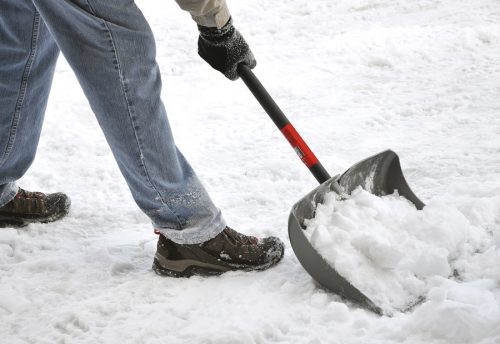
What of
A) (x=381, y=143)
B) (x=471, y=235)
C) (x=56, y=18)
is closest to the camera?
(x=56, y=18)

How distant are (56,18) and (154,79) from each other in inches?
14.2

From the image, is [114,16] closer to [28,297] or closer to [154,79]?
[154,79]

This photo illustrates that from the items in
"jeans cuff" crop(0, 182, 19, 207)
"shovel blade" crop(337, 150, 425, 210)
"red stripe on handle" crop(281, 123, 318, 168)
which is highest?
"red stripe on handle" crop(281, 123, 318, 168)

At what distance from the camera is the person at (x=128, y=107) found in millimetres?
1828

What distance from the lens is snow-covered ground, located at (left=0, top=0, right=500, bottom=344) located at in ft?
6.13

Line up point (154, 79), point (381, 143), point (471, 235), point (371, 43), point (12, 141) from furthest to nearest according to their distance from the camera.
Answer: point (371, 43) < point (381, 143) < point (12, 141) < point (471, 235) < point (154, 79)

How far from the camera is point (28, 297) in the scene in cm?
214

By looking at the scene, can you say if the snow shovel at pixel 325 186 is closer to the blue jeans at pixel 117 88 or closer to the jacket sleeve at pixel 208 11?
the jacket sleeve at pixel 208 11

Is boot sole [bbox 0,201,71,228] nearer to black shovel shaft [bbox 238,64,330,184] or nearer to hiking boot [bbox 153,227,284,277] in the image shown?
hiking boot [bbox 153,227,284,277]

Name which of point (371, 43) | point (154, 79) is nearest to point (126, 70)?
point (154, 79)

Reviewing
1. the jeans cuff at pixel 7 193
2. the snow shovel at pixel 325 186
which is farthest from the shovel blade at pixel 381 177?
the jeans cuff at pixel 7 193

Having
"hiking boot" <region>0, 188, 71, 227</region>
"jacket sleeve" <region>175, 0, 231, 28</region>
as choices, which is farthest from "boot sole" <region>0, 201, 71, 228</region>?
"jacket sleeve" <region>175, 0, 231, 28</region>

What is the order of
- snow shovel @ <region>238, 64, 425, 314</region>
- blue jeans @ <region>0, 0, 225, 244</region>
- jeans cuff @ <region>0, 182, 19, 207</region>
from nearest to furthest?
blue jeans @ <region>0, 0, 225, 244</region> → snow shovel @ <region>238, 64, 425, 314</region> → jeans cuff @ <region>0, 182, 19, 207</region>

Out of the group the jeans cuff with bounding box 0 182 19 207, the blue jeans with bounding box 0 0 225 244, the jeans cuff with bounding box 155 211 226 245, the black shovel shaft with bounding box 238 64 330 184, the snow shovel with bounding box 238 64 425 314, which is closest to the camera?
the blue jeans with bounding box 0 0 225 244
